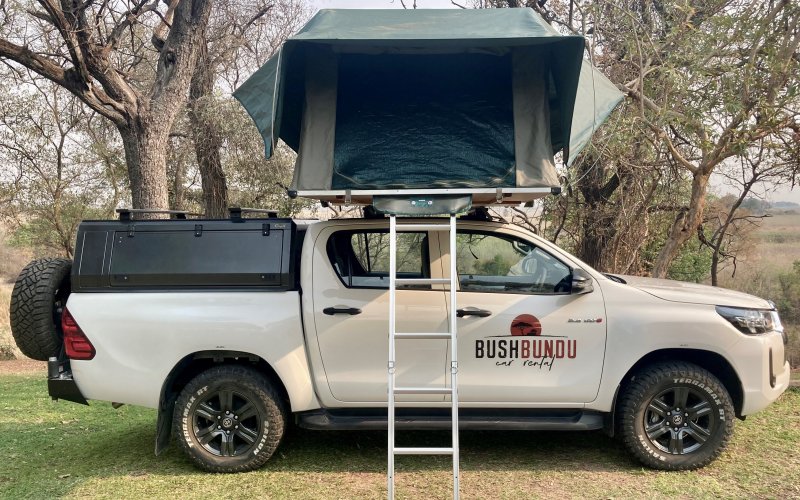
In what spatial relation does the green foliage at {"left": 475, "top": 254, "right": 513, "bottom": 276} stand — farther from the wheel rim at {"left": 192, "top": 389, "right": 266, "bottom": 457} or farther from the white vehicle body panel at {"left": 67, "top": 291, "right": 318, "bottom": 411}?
the wheel rim at {"left": 192, "top": 389, "right": 266, "bottom": 457}

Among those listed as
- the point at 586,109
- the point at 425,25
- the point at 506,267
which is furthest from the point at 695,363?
the point at 425,25

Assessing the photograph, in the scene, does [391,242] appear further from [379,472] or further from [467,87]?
[379,472]

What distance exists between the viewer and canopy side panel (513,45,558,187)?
469cm

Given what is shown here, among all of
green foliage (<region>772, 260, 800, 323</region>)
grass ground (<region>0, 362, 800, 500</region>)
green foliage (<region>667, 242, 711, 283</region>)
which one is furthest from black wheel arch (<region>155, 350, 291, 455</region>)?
green foliage (<region>772, 260, 800, 323</region>)

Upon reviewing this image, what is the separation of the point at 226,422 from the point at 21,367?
802 cm

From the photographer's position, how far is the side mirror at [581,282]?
4.65 m

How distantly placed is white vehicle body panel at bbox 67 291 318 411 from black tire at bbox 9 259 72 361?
22 cm

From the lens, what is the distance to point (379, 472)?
482cm

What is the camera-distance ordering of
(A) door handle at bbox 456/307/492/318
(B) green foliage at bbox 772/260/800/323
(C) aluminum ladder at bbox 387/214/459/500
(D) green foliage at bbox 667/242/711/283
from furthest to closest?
(D) green foliage at bbox 667/242/711/283 < (B) green foliage at bbox 772/260/800/323 < (A) door handle at bbox 456/307/492/318 < (C) aluminum ladder at bbox 387/214/459/500

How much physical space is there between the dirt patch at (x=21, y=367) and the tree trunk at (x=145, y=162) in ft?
11.6

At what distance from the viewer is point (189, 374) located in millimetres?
5035

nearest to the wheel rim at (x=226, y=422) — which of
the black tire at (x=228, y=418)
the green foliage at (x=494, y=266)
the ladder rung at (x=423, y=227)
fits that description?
the black tire at (x=228, y=418)

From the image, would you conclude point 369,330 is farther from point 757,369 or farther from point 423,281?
point 757,369

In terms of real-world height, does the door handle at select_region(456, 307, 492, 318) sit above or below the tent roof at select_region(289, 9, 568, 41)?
below
